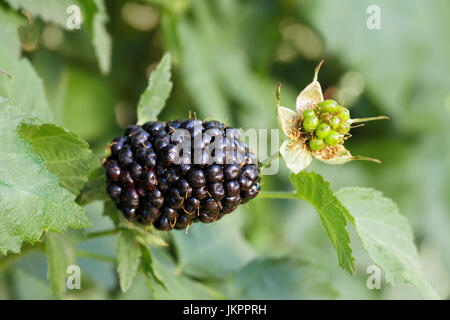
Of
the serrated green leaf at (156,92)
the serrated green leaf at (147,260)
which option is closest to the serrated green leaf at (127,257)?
the serrated green leaf at (147,260)

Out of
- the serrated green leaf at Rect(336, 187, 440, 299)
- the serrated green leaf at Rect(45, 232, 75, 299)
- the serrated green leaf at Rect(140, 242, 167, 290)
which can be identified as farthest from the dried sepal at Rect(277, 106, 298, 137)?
the serrated green leaf at Rect(45, 232, 75, 299)

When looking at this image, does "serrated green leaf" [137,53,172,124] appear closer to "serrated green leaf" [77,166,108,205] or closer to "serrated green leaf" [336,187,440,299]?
"serrated green leaf" [77,166,108,205]

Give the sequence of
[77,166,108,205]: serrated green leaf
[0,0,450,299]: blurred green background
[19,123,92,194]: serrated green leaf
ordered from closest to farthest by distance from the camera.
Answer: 1. [19,123,92,194]: serrated green leaf
2. [77,166,108,205]: serrated green leaf
3. [0,0,450,299]: blurred green background

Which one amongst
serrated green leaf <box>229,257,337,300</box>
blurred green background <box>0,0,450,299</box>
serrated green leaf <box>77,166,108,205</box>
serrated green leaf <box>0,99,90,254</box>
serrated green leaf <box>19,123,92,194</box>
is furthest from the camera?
→ blurred green background <box>0,0,450,299</box>

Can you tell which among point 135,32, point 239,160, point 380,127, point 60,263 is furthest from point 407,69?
point 60,263

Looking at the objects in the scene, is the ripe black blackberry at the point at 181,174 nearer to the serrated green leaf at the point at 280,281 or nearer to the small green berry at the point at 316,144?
the small green berry at the point at 316,144

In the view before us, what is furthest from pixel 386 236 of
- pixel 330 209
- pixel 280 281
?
pixel 280 281
